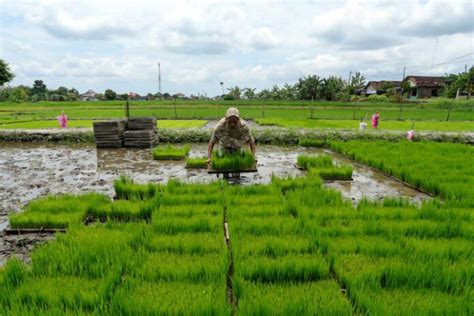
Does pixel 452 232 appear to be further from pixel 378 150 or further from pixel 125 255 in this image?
pixel 378 150

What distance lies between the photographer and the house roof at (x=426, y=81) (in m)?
42.7

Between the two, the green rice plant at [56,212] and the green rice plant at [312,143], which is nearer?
the green rice plant at [56,212]

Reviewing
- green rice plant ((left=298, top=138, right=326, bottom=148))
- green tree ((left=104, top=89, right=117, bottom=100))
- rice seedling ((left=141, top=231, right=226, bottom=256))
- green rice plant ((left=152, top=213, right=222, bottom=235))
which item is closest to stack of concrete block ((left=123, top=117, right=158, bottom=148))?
green rice plant ((left=298, top=138, right=326, bottom=148))

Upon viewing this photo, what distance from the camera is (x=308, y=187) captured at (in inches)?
182

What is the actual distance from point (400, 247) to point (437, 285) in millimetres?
552

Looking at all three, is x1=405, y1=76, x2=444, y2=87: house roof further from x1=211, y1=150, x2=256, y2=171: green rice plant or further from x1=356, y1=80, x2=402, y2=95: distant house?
x1=211, y1=150, x2=256, y2=171: green rice plant

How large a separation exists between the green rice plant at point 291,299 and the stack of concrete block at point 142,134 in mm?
7983

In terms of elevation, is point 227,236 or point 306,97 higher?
point 306,97

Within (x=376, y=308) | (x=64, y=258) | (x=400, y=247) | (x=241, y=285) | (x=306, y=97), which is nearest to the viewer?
(x=376, y=308)

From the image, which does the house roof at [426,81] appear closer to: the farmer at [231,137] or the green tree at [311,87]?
the green tree at [311,87]

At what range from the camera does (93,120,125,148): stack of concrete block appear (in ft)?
30.9

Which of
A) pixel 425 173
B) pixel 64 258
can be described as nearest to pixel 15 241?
pixel 64 258

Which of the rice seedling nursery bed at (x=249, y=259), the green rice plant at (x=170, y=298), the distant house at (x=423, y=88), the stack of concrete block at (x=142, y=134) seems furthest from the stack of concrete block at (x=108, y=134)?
the distant house at (x=423, y=88)

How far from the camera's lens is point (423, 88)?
4297cm
